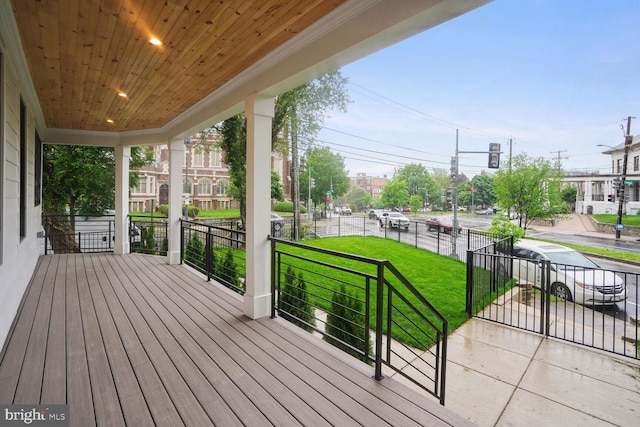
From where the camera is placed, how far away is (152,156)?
10.8m

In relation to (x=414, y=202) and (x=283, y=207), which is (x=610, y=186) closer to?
(x=414, y=202)

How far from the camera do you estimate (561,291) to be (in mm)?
5262

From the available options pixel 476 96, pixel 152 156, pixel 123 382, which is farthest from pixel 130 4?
pixel 476 96

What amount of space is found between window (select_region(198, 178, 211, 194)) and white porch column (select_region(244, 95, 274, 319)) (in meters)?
24.0

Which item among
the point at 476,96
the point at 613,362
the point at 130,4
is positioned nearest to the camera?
the point at 130,4

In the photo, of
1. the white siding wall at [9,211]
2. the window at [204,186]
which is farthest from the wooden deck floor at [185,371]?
the window at [204,186]

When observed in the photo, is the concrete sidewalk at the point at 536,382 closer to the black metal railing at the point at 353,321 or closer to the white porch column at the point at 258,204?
the black metal railing at the point at 353,321

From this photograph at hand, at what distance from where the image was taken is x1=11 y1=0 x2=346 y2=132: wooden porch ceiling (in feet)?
6.25

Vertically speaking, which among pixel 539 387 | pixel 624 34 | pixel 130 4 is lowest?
pixel 539 387

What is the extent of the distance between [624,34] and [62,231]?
14684 mm

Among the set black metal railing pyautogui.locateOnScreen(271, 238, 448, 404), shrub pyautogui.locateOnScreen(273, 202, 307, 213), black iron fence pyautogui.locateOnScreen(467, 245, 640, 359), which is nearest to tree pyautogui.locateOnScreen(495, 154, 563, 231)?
black iron fence pyautogui.locateOnScreen(467, 245, 640, 359)

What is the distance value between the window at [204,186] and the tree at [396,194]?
16.2m

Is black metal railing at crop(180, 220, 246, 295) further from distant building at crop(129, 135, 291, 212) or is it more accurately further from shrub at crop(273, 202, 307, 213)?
distant building at crop(129, 135, 291, 212)

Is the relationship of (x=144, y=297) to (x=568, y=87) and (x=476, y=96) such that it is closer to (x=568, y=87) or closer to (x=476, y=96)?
(x=568, y=87)
